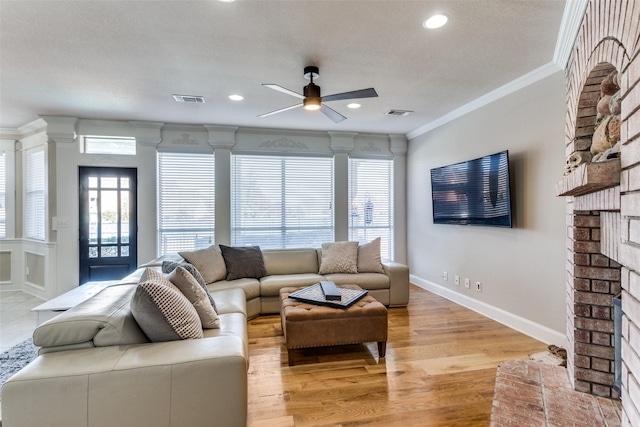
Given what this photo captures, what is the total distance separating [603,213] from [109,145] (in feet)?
19.4

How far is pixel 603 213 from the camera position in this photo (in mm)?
1729

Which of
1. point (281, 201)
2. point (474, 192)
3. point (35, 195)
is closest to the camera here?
point (474, 192)

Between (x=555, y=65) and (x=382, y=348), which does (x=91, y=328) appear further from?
(x=555, y=65)

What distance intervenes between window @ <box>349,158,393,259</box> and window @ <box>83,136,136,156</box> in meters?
3.65

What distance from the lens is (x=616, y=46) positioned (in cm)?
140

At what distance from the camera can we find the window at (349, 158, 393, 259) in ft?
18.9

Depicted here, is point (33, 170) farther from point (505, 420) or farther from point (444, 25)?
point (505, 420)

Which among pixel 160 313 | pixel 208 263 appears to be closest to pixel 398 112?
pixel 208 263

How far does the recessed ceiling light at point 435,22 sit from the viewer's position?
2205 millimetres

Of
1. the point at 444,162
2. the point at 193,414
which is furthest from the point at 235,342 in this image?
the point at 444,162

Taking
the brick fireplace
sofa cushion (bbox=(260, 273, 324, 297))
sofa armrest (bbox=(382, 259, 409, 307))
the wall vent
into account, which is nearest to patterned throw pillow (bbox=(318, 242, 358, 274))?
sofa cushion (bbox=(260, 273, 324, 297))

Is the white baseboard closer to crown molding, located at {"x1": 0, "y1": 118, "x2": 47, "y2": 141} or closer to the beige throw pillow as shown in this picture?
the beige throw pillow

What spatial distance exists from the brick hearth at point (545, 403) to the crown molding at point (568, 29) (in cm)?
234

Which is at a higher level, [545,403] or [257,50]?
[257,50]
